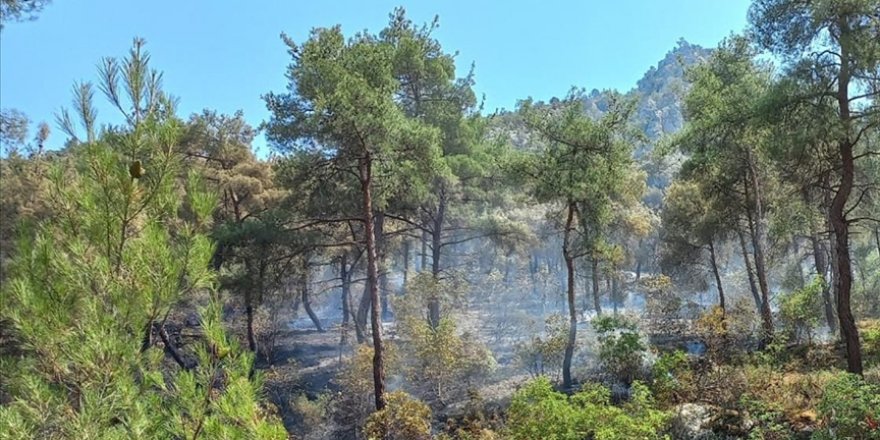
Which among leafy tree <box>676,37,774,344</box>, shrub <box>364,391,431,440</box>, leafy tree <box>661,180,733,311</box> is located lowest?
shrub <box>364,391,431,440</box>

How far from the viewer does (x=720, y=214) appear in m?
16.8

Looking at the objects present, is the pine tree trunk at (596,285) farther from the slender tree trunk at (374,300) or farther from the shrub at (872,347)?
the slender tree trunk at (374,300)

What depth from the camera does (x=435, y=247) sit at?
18000mm

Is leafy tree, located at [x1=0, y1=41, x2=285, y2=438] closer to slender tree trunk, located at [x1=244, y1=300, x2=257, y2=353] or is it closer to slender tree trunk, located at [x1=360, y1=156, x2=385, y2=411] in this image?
slender tree trunk, located at [x1=360, y1=156, x2=385, y2=411]

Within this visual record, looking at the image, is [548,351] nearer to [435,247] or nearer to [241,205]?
A: [435,247]

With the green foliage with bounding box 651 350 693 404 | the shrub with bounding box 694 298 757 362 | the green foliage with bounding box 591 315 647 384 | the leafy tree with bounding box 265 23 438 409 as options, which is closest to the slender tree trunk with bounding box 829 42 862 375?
the shrub with bounding box 694 298 757 362

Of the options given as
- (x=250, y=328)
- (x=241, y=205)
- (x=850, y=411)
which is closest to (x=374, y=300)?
(x=250, y=328)

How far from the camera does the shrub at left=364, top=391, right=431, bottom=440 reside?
9.35 m

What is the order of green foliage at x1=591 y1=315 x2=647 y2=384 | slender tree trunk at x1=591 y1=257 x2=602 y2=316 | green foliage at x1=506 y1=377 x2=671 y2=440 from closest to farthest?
green foliage at x1=506 y1=377 x2=671 y2=440 < green foliage at x1=591 y1=315 x2=647 y2=384 < slender tree trunk at x1=591 y1=257 x2=602 y2=316

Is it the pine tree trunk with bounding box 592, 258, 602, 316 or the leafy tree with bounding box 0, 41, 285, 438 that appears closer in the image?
the leafy tree with bounding box 0, 41, 285, 438

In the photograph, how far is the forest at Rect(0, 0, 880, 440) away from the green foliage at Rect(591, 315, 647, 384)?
0.06 m

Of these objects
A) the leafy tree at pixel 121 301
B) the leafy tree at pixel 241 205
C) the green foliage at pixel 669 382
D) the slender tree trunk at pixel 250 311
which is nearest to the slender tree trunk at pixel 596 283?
the green foliage at pixel 669 382

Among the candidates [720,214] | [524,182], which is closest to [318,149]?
[524,182]

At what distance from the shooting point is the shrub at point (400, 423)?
935 cm
